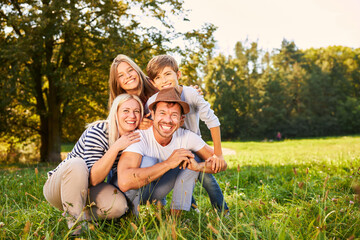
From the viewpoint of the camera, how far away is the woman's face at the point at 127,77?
3656mm

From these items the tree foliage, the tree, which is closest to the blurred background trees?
the tree

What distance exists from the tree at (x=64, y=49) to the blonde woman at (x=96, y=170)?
828cm

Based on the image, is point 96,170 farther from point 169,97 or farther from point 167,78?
point 167,78

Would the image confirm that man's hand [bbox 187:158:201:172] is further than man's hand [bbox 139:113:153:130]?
No

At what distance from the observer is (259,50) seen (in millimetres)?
47062

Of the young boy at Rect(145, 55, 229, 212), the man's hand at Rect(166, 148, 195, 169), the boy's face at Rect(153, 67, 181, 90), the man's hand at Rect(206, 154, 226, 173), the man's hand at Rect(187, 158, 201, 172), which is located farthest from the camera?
the boy's face at Rect(153, 67, 181, 90)

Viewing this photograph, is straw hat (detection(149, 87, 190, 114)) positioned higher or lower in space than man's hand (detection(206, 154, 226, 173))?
higher

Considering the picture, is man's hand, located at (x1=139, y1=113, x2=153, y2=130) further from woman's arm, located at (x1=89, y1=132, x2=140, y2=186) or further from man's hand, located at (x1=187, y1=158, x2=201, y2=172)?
man's hand, located at (x1=187, y1=158, x2=201, y2=172)

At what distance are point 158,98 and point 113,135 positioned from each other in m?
0.61

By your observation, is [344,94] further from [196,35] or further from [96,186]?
[96,186]

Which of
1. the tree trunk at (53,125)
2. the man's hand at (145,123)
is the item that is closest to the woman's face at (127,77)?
the man's hand at (145,123)

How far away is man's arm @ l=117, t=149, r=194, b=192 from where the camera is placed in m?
2.76

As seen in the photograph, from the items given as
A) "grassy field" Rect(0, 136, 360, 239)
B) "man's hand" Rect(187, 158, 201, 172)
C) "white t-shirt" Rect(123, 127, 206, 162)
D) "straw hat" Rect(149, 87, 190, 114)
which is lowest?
"grassy field" Rect(0, 136, 360, 239)

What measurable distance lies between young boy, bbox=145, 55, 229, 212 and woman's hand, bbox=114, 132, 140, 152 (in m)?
0.44
